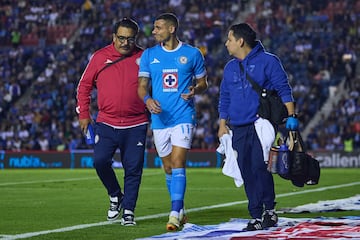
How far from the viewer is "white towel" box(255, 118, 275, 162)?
10.8m

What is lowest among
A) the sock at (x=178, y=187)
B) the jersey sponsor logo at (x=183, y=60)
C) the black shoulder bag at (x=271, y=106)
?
the sock at (x=178, y=187)

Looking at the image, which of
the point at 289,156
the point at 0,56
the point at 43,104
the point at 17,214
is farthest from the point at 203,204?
the point at 0,56

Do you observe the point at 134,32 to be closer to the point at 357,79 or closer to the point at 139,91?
the point at 139,91

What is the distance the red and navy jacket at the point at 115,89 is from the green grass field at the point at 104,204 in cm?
121

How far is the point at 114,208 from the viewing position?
1248cm

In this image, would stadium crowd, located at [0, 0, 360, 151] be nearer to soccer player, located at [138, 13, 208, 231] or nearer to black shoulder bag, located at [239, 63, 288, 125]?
→ soccer player, located at [138, 13, 208, 231]

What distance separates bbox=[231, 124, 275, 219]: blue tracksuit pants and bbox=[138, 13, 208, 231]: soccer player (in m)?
0.87

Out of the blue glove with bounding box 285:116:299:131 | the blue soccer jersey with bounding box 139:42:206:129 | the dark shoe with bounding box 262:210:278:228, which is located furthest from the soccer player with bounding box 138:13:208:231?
the blue glove with bounding box 285:116:299:131

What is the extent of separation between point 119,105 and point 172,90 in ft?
2.72

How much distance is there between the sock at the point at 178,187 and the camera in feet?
37.8

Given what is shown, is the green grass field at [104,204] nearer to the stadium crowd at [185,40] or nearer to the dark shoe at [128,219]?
the dark shoe at [128,219]

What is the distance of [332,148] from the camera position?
36062 mm

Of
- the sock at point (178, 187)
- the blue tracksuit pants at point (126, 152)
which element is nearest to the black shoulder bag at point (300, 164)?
the sock at point (178, 187)

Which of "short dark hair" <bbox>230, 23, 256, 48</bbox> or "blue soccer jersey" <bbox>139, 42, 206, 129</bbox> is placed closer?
"short dark hair" <bbox>230, 23, 256, 48</bbox>
